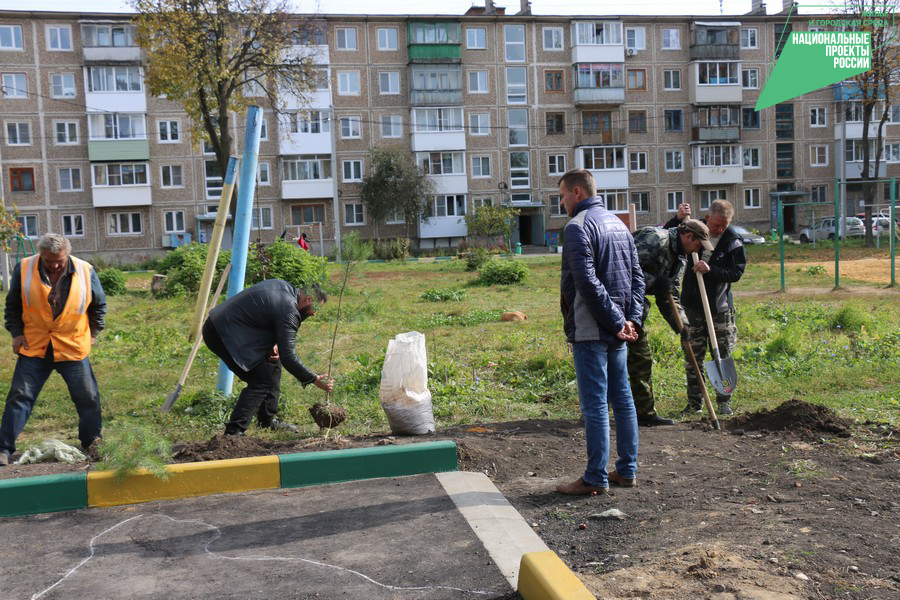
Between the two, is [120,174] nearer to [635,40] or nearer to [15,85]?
[15,85]

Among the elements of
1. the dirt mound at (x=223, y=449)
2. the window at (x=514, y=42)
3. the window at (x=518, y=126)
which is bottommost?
the dirt mound at (x=223, y=449)

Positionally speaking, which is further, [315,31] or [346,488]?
[315,31]

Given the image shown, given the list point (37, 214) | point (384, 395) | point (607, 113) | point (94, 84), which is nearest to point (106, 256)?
point (37, 214)

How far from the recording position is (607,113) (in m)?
55.6

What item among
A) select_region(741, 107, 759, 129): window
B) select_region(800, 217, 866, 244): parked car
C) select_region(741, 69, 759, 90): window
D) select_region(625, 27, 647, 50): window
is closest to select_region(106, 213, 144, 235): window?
select_region(625, 27, 647, 50): window

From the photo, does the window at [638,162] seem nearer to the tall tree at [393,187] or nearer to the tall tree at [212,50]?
the tall tree at [393,187]

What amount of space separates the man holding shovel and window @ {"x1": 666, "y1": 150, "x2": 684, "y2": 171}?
1997 inches

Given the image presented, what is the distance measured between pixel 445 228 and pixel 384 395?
151 feet

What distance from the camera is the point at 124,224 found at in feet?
166

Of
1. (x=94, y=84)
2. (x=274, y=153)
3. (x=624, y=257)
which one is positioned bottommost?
(x=624, y=257)

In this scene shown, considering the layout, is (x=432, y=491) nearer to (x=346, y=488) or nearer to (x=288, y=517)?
(x=346, y=488)

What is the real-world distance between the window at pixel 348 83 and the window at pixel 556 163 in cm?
1305

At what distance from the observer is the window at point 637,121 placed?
A: 5588 cm

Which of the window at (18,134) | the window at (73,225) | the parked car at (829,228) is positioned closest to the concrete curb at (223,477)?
the parked car at (829,228)
